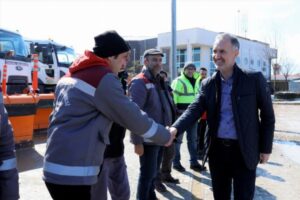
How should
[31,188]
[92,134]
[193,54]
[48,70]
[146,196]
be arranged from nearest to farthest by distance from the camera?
[92,134] → [146,196] → [31,188] → [48,70] → [193,54]

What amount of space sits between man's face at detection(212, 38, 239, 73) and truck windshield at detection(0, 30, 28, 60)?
862 cm

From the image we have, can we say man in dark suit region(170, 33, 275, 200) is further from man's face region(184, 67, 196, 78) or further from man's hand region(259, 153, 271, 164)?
man's face region(184, 67, 196, 78)

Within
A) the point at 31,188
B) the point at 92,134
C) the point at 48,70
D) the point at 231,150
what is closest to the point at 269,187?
the point at 231,150

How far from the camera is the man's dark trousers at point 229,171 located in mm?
3371

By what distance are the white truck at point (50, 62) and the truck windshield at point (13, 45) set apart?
3.05 metres

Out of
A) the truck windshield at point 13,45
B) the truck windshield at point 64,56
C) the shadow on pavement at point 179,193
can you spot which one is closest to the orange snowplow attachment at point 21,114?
the truck windshield at point 13,45

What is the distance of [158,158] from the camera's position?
479 cm

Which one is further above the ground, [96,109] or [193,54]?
[193,54]

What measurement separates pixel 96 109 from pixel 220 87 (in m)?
1.41

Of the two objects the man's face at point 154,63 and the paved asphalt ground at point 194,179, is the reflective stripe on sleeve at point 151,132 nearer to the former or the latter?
the man's face at point 154,63

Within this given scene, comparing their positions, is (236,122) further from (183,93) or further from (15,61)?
(15,61)

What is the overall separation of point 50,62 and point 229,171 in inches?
503

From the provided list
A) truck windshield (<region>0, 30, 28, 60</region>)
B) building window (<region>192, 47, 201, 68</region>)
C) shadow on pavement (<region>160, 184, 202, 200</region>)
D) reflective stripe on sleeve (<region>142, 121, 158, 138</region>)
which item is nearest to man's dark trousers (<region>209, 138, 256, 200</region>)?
reflective stripe on sleeve (<region>142, 121, 158, 138</region>)

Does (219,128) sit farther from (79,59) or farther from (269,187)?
(269,187)
